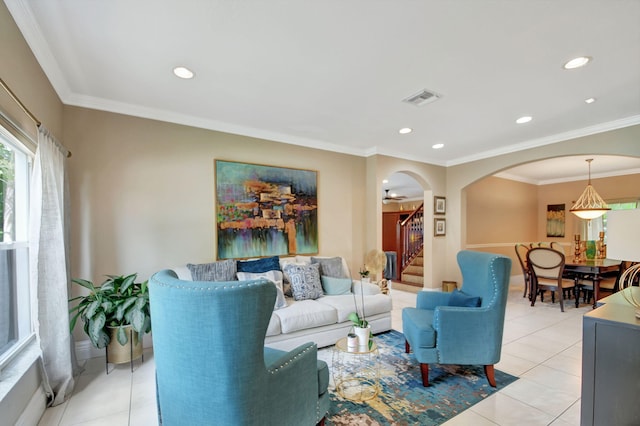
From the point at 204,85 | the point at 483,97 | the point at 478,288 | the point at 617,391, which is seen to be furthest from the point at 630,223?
the point at 204,85

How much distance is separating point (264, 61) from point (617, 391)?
10.1 ft

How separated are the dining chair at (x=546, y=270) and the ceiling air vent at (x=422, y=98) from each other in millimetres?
3696

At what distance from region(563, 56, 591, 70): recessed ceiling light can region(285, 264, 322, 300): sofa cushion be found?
3152 millimetres

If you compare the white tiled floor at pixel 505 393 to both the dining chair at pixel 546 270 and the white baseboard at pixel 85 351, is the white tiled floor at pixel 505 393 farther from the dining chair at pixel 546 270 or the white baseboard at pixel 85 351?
the dining chair at pixel 546 270

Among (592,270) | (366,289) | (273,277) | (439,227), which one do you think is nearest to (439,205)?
(439,227)

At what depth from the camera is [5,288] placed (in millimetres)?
2064

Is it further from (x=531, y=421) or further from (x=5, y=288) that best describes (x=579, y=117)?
(x=5, y=288)

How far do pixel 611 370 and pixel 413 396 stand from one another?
49.4 inches

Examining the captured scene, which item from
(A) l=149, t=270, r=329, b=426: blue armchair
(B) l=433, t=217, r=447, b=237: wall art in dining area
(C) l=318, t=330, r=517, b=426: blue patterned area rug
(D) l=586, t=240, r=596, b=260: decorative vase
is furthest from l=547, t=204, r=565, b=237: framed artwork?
(A) l=149, t=270, r=329, b=426: blue armchair

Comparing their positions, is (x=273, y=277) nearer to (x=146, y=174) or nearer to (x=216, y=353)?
(x=146, y=174)

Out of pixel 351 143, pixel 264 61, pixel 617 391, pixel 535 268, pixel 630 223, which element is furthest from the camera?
pixel 535 268

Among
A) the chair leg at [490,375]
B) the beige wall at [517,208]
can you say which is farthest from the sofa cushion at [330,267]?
the beige wall at [517,208]

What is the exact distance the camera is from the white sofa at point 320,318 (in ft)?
9.46

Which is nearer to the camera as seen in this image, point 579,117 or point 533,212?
point 579,117
